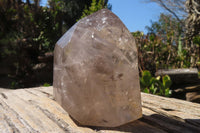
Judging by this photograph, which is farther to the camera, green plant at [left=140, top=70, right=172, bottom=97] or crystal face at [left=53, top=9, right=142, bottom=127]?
green plant at [left=140, top=70, right=172, bottom=97]

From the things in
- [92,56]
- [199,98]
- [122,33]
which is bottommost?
[199,98]

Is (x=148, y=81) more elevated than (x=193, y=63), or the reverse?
(x=193, y=63)

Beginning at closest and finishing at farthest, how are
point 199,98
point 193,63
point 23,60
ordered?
point 199,98, point 193,63, point 23,60

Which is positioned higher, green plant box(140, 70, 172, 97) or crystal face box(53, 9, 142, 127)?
crystal face box(53, 9, 142, 127)

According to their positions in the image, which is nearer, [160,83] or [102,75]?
[102,75]

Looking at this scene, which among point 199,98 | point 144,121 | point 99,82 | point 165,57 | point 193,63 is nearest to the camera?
point 99,82

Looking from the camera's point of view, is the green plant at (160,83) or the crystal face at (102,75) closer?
the crystal face at (102,75)

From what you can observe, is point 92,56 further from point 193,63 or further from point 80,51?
point 193,63

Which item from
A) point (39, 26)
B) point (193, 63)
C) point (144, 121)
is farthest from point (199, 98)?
point (39, 26)
